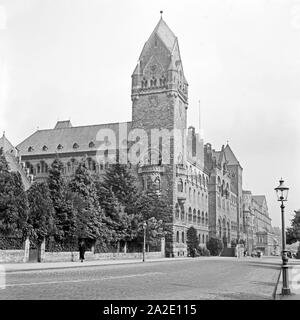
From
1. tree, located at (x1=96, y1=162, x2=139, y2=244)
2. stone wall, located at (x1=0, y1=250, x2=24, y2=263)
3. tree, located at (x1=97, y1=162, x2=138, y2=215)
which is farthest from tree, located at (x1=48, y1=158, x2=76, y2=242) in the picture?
tree, located at (x1=97, y1=162, x2=138, y2=215)

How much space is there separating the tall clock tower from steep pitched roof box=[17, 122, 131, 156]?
29.3 ft

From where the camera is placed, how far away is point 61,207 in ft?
137

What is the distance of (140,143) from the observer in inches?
3081

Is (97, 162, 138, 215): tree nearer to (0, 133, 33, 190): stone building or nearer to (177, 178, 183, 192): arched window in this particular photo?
(0, 133, 33, 190): stone building

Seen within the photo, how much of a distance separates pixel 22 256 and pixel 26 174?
3335cm

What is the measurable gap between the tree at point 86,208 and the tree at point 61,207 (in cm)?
98

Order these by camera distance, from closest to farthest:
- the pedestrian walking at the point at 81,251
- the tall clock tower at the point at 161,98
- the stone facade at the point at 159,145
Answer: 1. the pedestrian walking at the point at 81,251
2. the tall clock tower at the point at 161,98
3. the stone facade at the point at 159,145

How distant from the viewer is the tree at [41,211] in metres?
37.8

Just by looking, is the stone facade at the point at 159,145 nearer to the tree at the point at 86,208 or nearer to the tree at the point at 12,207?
the tree at the point at 86,208

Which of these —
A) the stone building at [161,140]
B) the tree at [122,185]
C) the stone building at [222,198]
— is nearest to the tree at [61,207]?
the tree at [122,185]

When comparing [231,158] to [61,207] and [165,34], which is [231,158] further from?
[61,207]

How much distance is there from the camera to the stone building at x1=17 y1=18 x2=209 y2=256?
75125 mm
